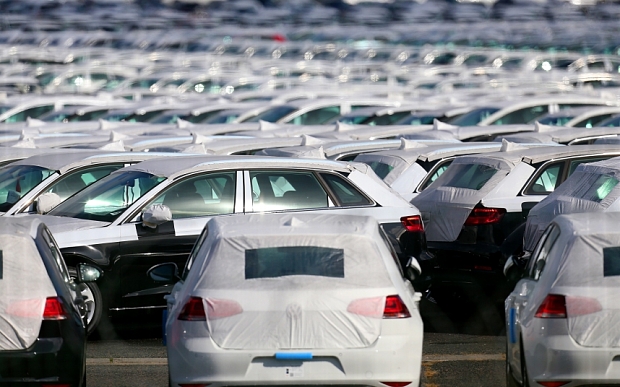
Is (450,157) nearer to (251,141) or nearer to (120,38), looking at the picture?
(251,141)

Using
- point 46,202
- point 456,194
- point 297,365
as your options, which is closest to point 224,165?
point 46,202

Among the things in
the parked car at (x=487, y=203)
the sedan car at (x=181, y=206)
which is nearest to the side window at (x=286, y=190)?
the sedan car at (x=181, y=206)

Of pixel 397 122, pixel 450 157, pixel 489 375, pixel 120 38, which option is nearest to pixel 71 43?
pixel 120 38

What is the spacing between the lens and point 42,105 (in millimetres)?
29250

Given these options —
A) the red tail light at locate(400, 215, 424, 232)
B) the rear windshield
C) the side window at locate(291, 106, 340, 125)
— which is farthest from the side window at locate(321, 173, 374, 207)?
the side window at locate(291, 106, 340, 125)

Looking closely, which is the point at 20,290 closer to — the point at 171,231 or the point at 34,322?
the point at 34,322

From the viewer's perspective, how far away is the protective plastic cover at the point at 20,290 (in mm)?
6152

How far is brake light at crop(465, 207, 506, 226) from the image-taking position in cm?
1059

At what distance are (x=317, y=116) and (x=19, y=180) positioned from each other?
14135 millimetres

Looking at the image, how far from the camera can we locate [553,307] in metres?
6.18

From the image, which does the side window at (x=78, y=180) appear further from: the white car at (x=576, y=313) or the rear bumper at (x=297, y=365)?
the white car at (x=576, y=313)

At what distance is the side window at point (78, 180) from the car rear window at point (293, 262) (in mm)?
5051

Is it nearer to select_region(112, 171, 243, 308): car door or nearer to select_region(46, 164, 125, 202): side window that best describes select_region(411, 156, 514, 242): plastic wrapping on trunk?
select_region(112, 171, 243, 308): car door

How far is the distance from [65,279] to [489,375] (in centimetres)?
296
